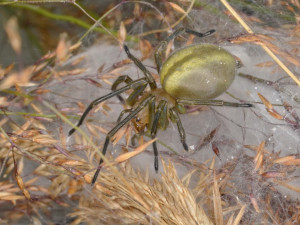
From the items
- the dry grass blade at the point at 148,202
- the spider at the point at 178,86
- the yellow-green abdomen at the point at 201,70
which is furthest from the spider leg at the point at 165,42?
the dry grass blade at the point at 148,202

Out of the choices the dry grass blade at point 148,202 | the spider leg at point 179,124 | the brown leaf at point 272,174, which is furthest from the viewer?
the spider leg at point 179,124

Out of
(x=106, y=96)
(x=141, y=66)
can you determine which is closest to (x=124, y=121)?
(x=106, y=96)

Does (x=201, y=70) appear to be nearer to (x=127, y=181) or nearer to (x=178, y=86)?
(x=178, y=86)

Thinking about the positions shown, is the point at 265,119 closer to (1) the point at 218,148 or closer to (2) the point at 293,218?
(1) the point at 218,148

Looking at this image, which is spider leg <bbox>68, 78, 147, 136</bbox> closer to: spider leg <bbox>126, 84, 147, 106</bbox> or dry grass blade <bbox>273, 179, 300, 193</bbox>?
spider leg <bbox>126, 84, 147, 106</bbox>

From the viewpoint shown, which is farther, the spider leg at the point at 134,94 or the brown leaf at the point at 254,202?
the spider leg at the point at 134,94

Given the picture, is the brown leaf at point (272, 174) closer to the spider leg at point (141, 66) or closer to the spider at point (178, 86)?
the spider at point (178, 86)

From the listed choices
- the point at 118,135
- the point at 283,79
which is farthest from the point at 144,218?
the point at 283,79
